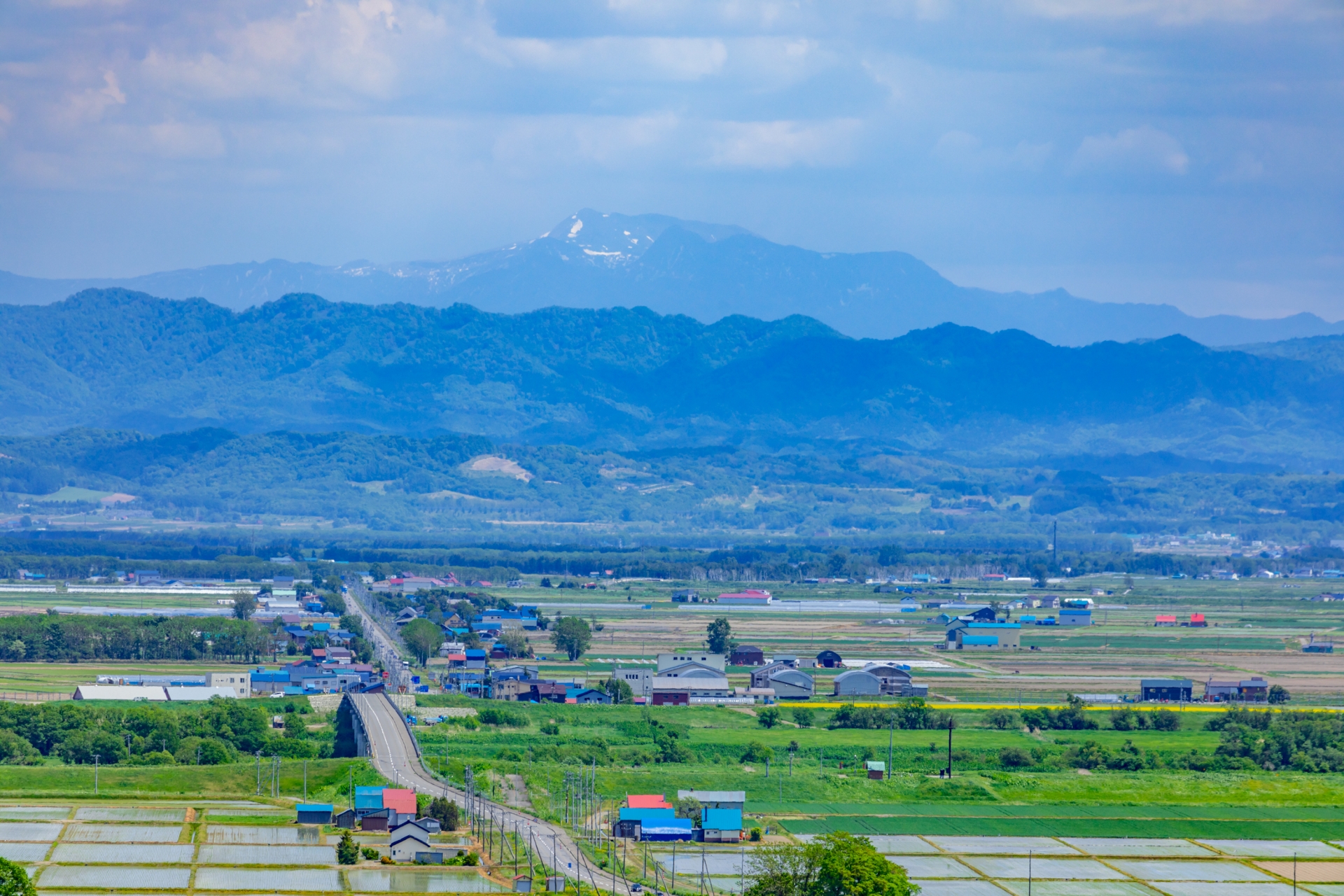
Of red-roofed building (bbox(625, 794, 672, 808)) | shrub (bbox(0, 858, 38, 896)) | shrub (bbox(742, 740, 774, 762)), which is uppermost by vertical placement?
shrub (bbox(742, 740, 774, 762))

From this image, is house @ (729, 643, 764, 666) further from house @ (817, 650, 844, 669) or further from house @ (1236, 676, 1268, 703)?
house @ (1236, 676, 1268, 703)

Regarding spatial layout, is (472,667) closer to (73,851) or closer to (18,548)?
(73,851)

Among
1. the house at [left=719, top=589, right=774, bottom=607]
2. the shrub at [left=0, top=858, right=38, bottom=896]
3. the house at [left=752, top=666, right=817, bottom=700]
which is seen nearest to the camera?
the shrub at [left=0, top=858, right=38, bottom=896]

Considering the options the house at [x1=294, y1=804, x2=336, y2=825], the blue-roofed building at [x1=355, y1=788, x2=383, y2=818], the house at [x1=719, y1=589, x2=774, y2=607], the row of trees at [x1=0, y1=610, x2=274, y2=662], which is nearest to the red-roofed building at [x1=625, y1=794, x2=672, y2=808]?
the blue-roofed building at [x1=355, y1=788, x2=383, y2=818]

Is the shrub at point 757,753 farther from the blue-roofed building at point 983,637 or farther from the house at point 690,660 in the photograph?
the blue-roofed building at point 983,637

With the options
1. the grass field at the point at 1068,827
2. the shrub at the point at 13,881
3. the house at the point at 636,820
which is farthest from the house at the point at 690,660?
the shrub at the point at 13,881

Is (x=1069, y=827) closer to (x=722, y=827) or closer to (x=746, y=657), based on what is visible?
(x=722, y=827)
